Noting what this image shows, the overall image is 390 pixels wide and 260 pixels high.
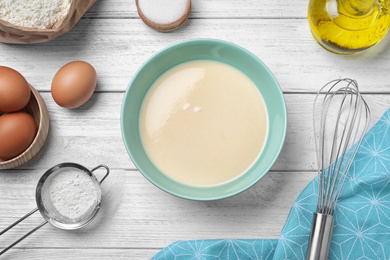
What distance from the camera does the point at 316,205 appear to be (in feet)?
3.07

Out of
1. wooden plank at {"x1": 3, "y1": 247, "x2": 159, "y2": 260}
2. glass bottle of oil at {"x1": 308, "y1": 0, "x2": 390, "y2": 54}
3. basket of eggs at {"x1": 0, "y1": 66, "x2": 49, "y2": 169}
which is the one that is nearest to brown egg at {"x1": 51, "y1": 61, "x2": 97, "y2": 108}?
basket of eggs at {"x1": 0, "y1": 66, "x2": 49, "y2": 169}

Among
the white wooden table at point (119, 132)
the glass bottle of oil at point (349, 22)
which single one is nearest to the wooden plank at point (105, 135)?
the white wooden table at point (119, 132)

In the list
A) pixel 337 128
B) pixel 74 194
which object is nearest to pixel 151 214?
pixel 74 194

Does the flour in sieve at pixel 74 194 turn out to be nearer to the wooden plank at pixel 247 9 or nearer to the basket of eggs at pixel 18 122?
the basket of eggs at pixel 18 122

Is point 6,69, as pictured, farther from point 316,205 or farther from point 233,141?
point 316,205

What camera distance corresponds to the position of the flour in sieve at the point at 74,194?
3.05ft

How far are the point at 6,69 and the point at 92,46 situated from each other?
7.2 inches

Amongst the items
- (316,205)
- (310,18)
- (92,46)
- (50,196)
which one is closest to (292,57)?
(310,18)

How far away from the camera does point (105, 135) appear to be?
966mm

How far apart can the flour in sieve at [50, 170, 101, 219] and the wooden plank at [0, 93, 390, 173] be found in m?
0.05

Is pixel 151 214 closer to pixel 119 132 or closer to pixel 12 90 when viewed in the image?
pixel 119 132

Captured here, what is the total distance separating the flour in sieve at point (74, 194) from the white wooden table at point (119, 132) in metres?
0.04

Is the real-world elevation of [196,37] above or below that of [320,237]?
above

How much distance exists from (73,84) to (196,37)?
0.28m
